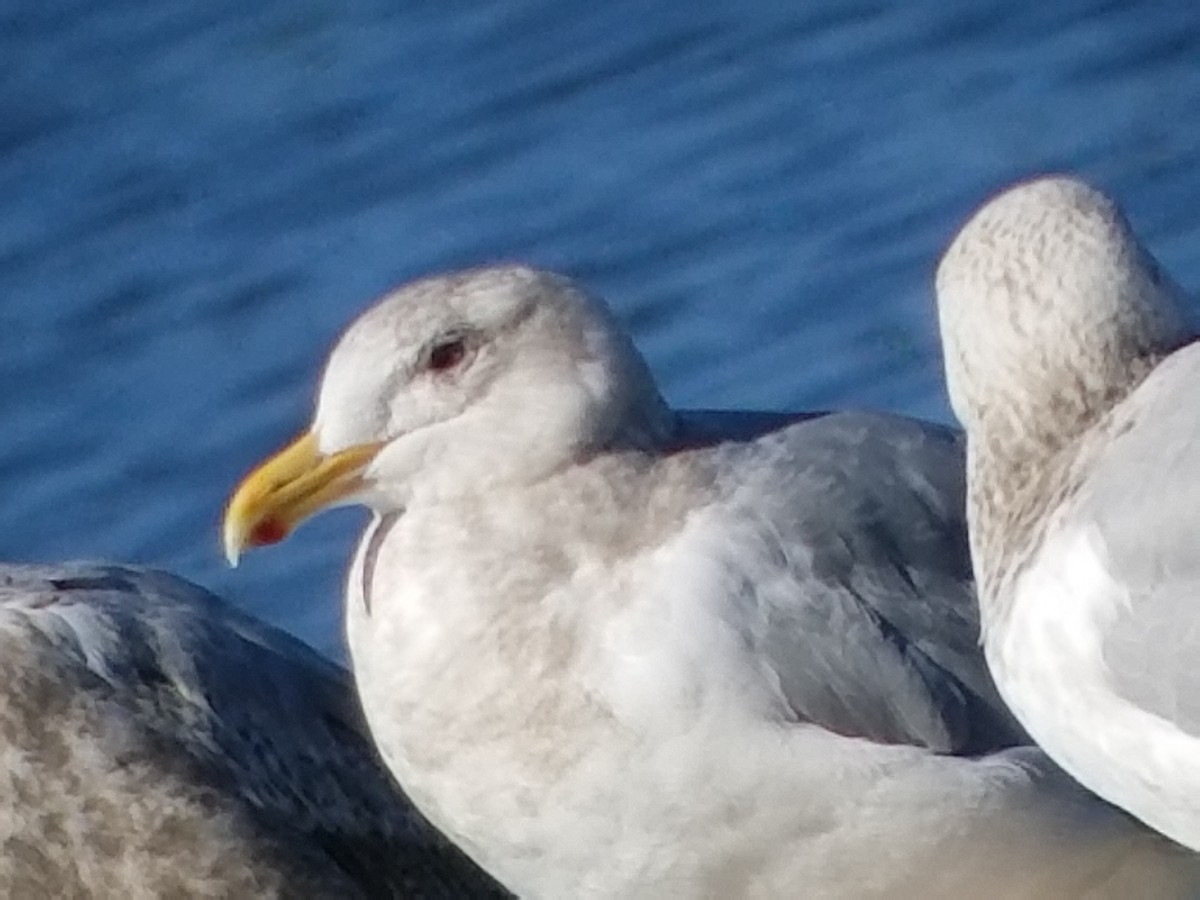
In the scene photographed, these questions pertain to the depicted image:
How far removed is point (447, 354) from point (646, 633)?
1.53ft

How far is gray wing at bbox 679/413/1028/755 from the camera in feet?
15.0

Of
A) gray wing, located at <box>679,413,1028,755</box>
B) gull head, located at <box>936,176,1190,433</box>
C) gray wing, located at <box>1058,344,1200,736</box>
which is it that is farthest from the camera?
gray wing, located at <box>679,413,1028,755</box>

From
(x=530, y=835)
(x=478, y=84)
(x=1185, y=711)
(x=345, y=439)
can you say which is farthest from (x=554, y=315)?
(x=478, y=84)

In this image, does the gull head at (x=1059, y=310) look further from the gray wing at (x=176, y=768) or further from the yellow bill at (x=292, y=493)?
the gray wing at (x=176, y=768)

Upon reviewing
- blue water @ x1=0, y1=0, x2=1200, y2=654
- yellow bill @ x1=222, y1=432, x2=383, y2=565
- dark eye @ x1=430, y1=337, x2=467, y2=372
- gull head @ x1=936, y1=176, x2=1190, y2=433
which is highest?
dark eye @ x1=430, y1=337, x2=467, y2=372

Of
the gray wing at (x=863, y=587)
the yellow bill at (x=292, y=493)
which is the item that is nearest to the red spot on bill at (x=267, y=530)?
the yellow bill at (x=292, y=493)

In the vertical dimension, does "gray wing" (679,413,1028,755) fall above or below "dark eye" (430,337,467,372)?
below

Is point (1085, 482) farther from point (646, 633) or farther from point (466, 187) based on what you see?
point (466, 187)

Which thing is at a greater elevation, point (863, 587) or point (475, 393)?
point (475, 393)

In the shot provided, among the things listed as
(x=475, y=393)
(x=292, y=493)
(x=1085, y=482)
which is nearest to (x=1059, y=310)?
(x=1085, y=482)

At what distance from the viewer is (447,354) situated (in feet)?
15.5

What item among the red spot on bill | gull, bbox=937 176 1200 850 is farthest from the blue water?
gull, bbox=937 176 1200 850

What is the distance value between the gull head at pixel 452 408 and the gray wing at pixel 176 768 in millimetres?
266

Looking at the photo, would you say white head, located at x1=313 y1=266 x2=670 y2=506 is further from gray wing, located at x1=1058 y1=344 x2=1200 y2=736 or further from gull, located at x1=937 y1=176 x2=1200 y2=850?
gray wing, located at x1=1058 y1=344 x2=1200 y2=736
